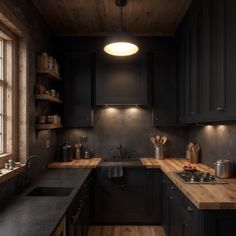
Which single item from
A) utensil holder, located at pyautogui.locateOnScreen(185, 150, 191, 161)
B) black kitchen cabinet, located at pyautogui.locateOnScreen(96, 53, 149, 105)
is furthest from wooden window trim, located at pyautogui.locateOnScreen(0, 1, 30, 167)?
utensil holder, located at pyautogui.locateOnScreen(185, 150, 191, 161)

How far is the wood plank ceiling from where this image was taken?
295cm

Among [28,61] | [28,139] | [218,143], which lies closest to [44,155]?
[28,139]

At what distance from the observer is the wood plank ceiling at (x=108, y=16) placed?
9.69 feet

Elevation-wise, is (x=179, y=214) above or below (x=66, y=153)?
A: below

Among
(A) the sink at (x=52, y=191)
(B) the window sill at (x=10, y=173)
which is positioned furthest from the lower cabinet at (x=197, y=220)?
(B) the window sill at (x=10, y=173)

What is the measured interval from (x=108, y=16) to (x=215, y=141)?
6.63 ft

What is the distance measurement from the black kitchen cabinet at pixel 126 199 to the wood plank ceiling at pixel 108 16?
78.2 inches

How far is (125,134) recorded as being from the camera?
13.6 feet

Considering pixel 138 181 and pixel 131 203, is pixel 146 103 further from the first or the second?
pixel 131 203

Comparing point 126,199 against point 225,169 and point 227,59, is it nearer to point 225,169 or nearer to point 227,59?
point 225,169

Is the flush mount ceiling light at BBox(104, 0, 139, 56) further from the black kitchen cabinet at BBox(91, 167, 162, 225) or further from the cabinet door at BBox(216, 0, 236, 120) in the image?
the black kitchen cabinet at BBox(91, 167, 162, 225)

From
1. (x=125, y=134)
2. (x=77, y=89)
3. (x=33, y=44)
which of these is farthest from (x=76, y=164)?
(x=33, y=44)

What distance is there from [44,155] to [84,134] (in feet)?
3.05

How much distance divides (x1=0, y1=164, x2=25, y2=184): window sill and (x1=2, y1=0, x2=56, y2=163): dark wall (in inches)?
14.2
